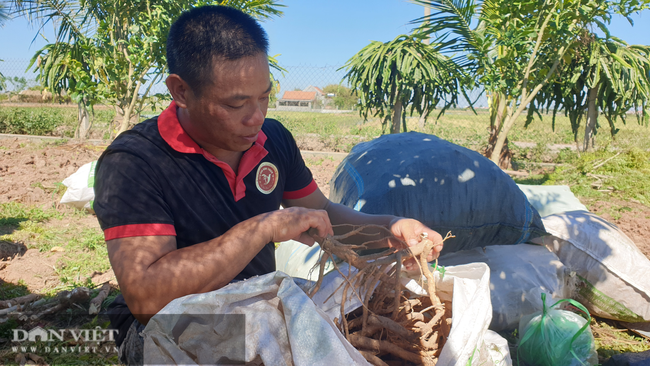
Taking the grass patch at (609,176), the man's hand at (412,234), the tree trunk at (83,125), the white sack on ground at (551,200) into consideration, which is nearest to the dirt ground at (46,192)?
the grass patch at (609,176)

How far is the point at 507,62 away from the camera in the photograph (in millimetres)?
5270

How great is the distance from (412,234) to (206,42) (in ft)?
2.87

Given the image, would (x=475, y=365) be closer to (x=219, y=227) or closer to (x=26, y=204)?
(x=219, y=227)

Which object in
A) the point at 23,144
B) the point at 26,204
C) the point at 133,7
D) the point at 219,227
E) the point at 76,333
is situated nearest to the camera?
the point at 219,227

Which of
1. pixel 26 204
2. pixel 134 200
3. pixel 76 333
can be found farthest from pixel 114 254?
pixel 26 204

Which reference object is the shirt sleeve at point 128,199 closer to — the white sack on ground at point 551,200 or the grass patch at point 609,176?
the white sack on ground at point 551,200

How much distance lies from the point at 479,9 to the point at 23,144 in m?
7.75

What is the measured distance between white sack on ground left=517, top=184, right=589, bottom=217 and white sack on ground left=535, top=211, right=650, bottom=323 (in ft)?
2.34

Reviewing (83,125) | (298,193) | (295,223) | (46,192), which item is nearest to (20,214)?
(46,192)

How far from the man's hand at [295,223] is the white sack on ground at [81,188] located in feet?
11.1

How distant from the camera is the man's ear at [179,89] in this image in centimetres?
123

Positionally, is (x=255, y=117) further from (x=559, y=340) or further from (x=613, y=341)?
(x=613, y=341)

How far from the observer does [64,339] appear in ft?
6.72

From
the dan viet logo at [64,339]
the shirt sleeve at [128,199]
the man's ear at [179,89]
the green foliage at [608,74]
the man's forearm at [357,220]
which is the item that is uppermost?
the green foliage at [608,74]
